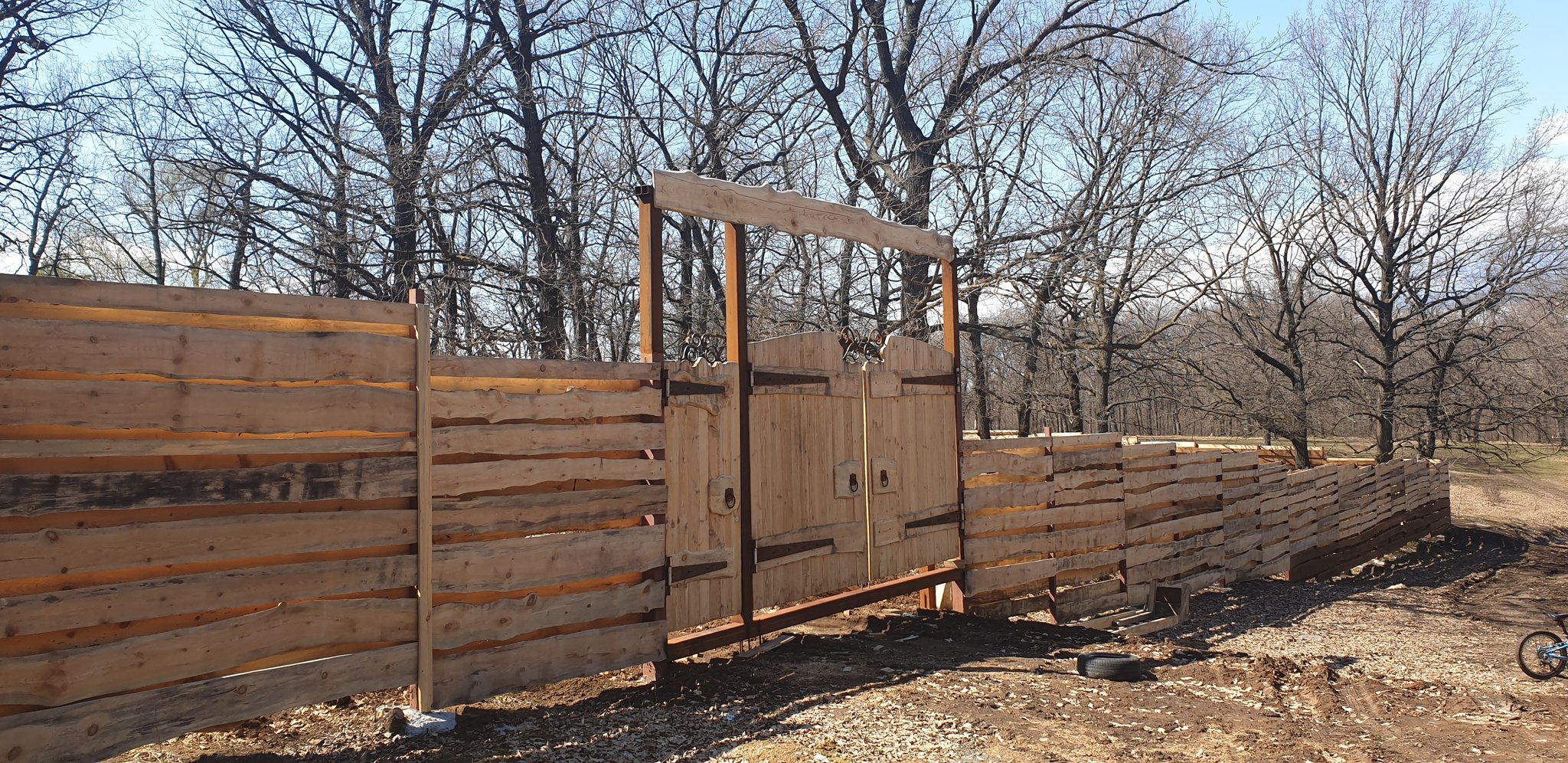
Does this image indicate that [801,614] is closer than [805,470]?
Yes

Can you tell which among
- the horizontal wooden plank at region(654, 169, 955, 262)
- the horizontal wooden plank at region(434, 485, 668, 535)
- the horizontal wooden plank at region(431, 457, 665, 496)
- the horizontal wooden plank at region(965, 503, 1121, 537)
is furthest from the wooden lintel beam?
the horizontal wooden plank at region(654, 169, 955, 262)

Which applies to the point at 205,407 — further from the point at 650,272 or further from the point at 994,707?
the point at 994,707

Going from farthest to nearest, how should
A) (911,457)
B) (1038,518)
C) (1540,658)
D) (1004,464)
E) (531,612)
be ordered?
(1038,518) < (1004,464) < (911,457) < (1540,658) < (531,612)

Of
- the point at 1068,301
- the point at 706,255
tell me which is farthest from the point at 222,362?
the point at 1068,301

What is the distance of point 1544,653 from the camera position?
7.43 metres

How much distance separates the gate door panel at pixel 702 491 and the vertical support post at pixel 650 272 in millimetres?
188

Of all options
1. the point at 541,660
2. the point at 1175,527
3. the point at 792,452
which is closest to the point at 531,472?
the point at 541,660

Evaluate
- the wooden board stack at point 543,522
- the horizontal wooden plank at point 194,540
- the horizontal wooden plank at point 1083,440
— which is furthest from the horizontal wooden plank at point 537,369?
the horizontal wooden plank at point 1083,440

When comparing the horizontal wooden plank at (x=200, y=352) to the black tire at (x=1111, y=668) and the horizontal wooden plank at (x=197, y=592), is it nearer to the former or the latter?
the horizontal wooden plank at (x=197, y=592)

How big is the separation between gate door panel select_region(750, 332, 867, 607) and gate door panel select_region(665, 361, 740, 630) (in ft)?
0.74

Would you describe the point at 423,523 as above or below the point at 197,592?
above

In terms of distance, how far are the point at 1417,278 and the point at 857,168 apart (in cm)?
1612

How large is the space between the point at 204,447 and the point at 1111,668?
18.4 feet

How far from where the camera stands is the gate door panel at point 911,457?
7.57 m
